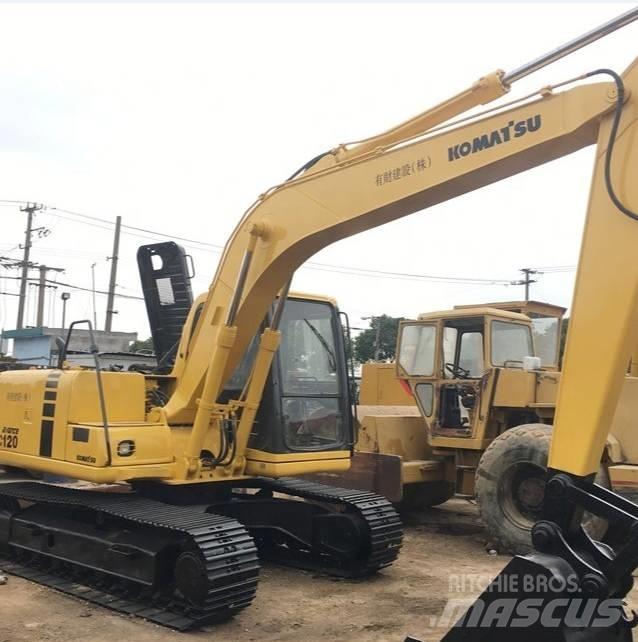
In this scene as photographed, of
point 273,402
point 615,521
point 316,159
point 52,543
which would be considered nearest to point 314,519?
point 273,402

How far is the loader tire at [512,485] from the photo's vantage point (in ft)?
23.9

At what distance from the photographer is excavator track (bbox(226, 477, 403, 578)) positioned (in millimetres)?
6352

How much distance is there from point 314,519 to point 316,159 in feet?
9.89

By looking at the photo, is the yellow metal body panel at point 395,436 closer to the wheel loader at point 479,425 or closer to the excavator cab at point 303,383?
the wheel loader at point 479,425

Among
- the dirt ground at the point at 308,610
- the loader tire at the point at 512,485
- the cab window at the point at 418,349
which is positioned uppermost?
the cab window at the point at 418,349

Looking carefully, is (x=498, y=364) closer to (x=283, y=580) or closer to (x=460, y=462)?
(x=460, y=462)

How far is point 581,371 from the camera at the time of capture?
144 inches

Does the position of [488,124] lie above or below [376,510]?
above

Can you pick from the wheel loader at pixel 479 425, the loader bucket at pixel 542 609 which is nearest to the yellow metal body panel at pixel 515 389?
the wheel loader at pixel 479 425

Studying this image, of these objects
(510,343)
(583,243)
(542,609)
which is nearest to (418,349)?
(510,343)

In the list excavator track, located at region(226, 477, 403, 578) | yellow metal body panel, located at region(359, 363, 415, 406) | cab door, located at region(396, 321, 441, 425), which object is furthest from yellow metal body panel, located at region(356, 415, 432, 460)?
excavator track, located at region(226, 477, 403, 578)

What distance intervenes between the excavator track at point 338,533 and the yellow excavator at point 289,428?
0.02 metres

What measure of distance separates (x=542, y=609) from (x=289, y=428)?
10.1ft

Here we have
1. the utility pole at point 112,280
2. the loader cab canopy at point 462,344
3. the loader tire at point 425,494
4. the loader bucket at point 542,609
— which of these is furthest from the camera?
the utility pole at point 112,280
